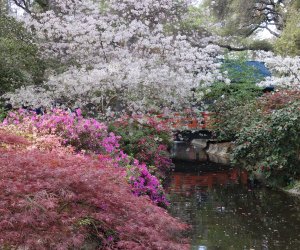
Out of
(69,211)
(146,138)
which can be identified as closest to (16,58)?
(146,138)

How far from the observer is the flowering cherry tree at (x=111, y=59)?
38.8 ft

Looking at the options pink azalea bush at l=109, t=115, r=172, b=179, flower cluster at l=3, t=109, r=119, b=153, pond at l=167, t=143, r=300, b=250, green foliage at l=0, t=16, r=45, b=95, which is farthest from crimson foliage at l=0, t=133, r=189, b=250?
green foliage at l=0, t=16, r=45, b=95

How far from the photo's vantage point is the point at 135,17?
14.0 meters

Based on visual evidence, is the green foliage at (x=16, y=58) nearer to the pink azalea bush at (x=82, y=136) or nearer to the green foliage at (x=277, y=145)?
the pink azalea bush at (x=82, y=136)

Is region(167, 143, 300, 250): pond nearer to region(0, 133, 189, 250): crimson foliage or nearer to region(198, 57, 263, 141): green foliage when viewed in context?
region(0, 133, 189, 250): crimson foliage

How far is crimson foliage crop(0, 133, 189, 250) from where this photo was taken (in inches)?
138

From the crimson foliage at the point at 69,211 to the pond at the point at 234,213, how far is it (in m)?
2.59

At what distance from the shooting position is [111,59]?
1282 cm

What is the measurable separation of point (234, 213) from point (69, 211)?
5.29 m

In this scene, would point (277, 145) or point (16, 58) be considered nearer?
point (277, 145)

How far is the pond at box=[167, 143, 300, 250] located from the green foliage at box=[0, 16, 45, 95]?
15.6 feet

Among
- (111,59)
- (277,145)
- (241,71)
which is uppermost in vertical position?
(241,71)

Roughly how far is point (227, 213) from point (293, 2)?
1680 cm

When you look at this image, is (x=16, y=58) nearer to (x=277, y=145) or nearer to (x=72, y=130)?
(x=72, y=130)
